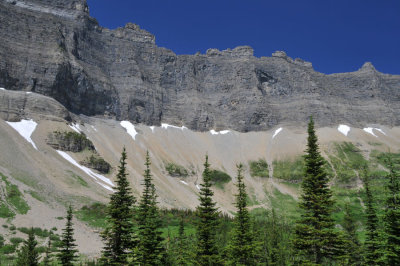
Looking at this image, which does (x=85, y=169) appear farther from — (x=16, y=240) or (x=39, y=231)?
(x=16, y=240)

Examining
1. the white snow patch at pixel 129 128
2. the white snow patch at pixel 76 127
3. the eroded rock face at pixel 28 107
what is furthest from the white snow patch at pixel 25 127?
the white snow patch at pixel 129 128

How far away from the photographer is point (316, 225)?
20672 mm

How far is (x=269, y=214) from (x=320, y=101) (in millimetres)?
92047

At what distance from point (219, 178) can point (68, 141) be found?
52478 millimetres

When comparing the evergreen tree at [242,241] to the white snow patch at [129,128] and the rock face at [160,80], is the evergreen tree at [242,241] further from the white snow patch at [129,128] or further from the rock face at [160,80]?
the rock face at [160,80]

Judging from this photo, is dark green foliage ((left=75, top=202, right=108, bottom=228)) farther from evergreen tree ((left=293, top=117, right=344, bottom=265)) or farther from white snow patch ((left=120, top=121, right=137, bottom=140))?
white snow patch ((left=120, top=121, right=137, bottom=140))

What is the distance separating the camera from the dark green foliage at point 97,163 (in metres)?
92.4

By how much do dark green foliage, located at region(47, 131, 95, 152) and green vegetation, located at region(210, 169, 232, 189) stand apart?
43288mm

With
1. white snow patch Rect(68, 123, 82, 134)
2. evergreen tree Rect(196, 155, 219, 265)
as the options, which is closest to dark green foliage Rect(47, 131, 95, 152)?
white snow patch Rect(68, 123, 82, 134)

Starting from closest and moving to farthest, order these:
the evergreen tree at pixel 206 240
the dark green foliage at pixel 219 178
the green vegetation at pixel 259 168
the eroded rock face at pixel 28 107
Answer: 1. the evergreen tree at pixel 206 240
2. the eroded rock face at pixel 28 107
3. the dark green foliage at pixel 219 178
4. the green vegetation at pixel 259 168

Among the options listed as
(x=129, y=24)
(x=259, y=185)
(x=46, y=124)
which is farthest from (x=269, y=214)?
(x=129, y=24)

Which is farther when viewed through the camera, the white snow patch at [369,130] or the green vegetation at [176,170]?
the white snow patch at [369,130]

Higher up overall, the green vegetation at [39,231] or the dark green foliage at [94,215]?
the dark green foliage at [94,215]

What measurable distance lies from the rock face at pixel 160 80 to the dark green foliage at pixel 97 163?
35.5 meters
